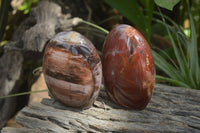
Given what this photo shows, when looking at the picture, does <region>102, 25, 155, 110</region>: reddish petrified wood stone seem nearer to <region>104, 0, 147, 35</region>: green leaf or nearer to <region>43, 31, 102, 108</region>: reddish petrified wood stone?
<region>43, 31, 102, 108</region>: reddish petrified wood stone

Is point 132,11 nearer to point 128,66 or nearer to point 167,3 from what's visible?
point 167,3

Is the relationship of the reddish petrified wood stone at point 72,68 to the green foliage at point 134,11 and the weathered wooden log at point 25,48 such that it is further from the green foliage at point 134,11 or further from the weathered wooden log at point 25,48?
the green foliage at point 134,11

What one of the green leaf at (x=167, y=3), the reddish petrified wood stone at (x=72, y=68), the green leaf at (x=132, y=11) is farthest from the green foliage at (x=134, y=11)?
the reddish petrified wood stone at (x=72, y=68)

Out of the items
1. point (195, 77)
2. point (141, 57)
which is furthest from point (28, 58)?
point (195, 77)

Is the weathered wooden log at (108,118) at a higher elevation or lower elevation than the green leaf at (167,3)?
lower

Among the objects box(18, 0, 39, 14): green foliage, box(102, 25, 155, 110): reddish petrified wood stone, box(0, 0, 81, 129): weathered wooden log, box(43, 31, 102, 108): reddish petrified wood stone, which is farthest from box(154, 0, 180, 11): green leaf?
box(18, 0, 39, 14): green foliage

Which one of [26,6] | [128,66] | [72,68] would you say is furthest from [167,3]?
[26,6]
